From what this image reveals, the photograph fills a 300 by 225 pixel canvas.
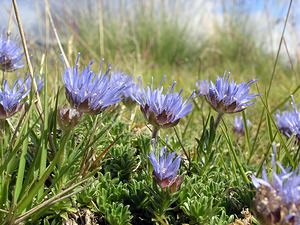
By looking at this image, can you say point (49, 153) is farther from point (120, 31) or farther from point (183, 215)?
point (120, 31)

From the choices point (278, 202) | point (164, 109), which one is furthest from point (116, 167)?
point (278, 202)

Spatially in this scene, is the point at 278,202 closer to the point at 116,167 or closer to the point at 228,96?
the point at 228,96

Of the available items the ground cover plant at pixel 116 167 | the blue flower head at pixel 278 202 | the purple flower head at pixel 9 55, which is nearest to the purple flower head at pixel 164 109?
the ground cover plant at pixel 116 167

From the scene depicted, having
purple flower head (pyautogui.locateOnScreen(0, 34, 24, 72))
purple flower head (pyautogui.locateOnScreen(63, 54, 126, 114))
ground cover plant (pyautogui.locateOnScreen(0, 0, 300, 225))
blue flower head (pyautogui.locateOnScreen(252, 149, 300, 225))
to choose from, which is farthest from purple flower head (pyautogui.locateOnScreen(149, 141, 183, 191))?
purple flower head (pyautogui.locateOnScreen(0, 34, 24, 72))

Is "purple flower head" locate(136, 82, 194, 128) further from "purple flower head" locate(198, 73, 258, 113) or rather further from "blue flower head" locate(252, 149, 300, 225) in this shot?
"blue flower head" locate(252, 149, 300, 225)

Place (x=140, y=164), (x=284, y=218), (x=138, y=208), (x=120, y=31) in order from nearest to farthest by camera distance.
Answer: (x=284, y=218), (x=138, y=208), (x=140, y=164), (x=120, y=31)

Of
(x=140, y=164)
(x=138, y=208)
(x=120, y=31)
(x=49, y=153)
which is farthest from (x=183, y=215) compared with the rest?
(x=120, y=31)

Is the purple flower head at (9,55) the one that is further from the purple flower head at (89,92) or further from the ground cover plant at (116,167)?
the purple flower head at (89,92)
